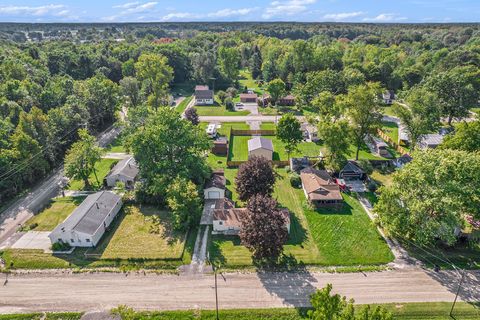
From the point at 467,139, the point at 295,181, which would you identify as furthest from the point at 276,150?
the point at 467,139

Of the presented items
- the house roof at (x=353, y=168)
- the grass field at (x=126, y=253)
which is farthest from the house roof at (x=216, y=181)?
the house roof at (x=353, y=168)

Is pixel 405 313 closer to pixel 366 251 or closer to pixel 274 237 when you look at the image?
pixel 366 251

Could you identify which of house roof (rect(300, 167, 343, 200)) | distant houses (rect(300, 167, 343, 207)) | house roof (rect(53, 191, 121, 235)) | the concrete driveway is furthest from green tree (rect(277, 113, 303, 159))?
the concrete driveway

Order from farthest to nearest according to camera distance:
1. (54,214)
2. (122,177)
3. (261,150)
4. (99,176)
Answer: (261,150), (99,176), (122,177), (54,214)

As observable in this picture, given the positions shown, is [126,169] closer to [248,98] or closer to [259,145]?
[259,145]

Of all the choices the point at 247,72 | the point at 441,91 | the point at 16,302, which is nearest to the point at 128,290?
the point at 16,302
